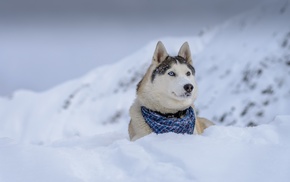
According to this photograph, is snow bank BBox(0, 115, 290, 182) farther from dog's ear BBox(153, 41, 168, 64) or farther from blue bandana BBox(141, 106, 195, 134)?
dog's ear BBox(153, 41, 168, 64)

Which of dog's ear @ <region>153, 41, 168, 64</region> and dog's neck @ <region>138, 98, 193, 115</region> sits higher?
dog's ear @ <region>153, 41, 168, 64</region>

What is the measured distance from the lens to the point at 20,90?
141000 millimetres

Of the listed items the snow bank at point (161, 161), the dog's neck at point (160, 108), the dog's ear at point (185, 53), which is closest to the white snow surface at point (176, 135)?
the snow bank at point (161, 161)

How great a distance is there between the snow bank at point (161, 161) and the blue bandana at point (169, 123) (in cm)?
105

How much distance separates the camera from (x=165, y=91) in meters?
6.84

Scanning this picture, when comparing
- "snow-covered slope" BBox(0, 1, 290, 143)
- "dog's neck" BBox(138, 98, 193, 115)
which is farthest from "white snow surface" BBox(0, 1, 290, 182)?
"dog's neck" BBox(138, 98, 193, 115)

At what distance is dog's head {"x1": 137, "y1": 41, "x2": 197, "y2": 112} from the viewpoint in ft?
21.6

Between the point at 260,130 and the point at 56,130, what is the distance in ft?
296

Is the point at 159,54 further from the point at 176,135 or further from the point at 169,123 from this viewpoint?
the point at 176,135

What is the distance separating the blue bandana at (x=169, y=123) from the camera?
6.77 metres

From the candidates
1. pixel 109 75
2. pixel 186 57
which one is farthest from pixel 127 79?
pixel 186 57

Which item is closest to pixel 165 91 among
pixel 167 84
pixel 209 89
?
pixel 167 84

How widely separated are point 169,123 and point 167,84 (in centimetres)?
61

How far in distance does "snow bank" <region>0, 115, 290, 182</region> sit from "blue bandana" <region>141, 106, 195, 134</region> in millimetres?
1050
